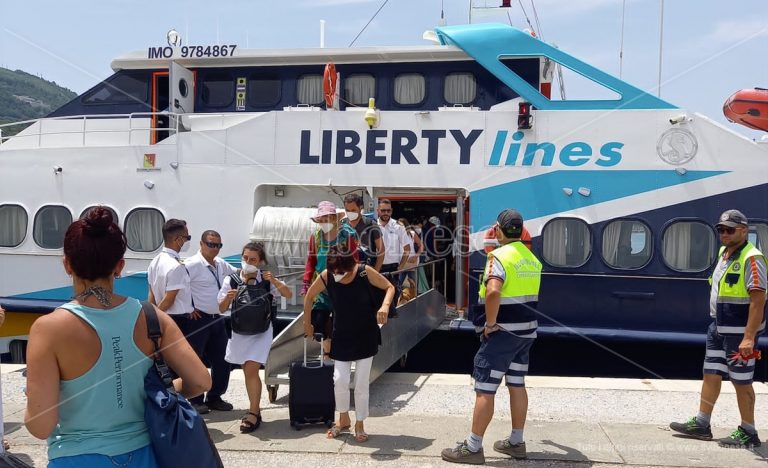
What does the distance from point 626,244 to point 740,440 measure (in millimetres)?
3824

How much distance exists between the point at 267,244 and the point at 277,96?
3.39 metres

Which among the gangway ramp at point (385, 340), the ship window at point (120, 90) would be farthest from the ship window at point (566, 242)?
the ship window at point (120, 90)

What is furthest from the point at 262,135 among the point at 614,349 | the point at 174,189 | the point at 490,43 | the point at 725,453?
the point at 725,453

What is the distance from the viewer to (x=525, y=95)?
858cm

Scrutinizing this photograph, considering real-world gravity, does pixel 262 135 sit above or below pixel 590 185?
above

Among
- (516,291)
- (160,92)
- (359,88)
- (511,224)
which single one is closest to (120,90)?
(160,92)

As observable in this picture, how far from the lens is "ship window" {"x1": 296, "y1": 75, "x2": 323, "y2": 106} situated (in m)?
10.7

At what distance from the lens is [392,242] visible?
7668 millimetres

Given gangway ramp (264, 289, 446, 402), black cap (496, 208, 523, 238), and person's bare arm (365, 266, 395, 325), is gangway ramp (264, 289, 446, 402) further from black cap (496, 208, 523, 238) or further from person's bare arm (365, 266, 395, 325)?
black cap (496, 208, 523, 238)

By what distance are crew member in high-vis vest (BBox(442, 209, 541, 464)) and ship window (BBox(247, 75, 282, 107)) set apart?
7.29 metres

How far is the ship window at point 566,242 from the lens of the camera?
822 centimetres

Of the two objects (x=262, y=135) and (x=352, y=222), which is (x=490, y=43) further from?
(x=352, y=222)

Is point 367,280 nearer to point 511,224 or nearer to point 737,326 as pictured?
point 511,224

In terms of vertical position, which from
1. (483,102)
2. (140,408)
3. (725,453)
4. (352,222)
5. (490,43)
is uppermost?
(490,43)
